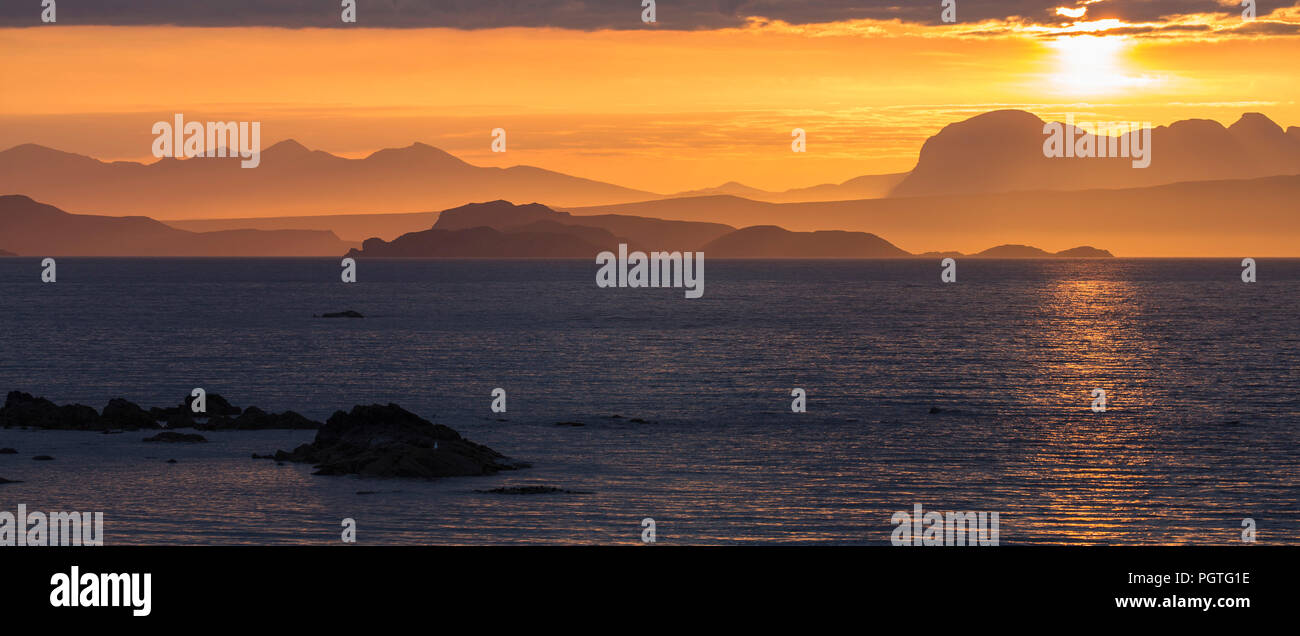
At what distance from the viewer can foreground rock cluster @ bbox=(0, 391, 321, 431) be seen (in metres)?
58.0

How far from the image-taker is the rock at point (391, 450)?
45.8m

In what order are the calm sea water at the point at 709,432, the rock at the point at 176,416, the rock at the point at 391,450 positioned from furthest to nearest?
1. the rock at the point at 176,416
2. the rock at the point at 391,450
3. the calm sea water at the point at 709,432

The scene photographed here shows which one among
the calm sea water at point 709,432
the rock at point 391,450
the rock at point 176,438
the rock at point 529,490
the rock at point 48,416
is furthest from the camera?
the rock at point 48,416

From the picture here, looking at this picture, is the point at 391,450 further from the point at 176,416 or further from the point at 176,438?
the point at 176,416

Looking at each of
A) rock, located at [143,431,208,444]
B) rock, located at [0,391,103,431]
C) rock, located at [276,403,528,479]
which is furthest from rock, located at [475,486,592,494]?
rock, located at [0,391,103,431]

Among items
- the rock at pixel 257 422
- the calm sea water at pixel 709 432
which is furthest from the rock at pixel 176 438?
the rock at pixel 257 422

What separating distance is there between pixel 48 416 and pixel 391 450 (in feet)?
73.0

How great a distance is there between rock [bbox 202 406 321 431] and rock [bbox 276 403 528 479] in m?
9.07

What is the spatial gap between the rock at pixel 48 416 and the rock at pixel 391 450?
14269 millimetres

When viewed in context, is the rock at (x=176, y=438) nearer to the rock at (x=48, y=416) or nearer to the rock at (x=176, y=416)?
the rock at (x=176, y=416)
